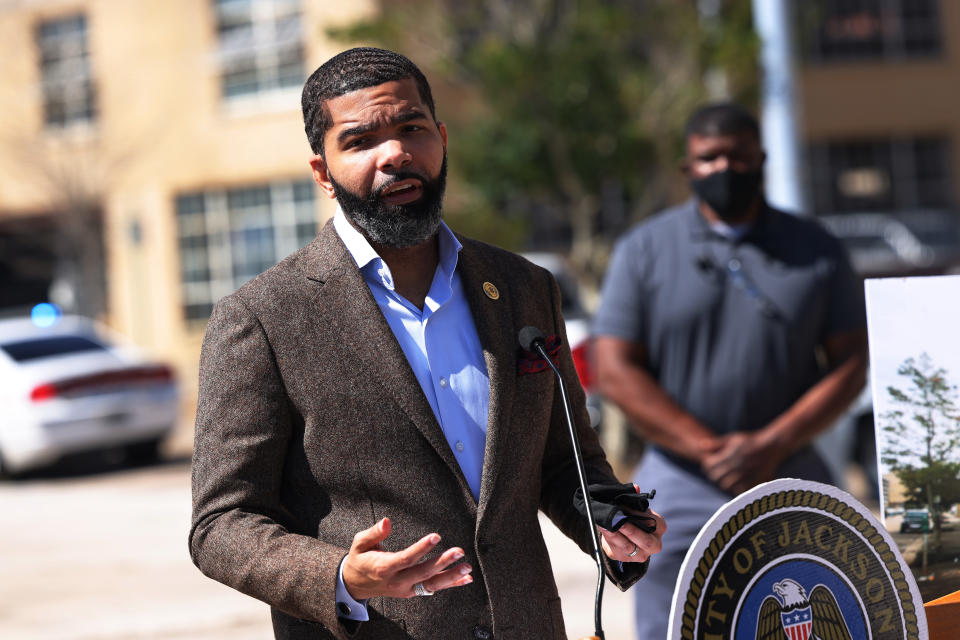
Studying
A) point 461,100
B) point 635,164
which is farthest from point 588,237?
point 461,100

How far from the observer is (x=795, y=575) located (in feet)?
7.23

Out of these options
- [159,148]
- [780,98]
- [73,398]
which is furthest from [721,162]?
[159,148]

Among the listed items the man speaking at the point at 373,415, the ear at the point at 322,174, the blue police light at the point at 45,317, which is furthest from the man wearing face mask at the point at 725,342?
the blue police light at the point at 45,317

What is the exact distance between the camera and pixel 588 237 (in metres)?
13.7

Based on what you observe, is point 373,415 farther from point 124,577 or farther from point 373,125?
point 124,577

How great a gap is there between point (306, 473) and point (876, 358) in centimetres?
102

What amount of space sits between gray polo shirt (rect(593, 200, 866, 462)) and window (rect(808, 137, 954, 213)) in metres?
23.8

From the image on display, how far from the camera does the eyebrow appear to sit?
2359mm

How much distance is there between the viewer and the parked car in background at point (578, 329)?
10.9 m

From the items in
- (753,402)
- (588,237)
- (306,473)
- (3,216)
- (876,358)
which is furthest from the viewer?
(3,216)

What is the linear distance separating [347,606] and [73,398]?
12.1 m

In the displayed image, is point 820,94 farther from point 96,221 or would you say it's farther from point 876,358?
point 876,358

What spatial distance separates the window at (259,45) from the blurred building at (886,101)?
1002 cm

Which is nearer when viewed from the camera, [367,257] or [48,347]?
[367,257]
